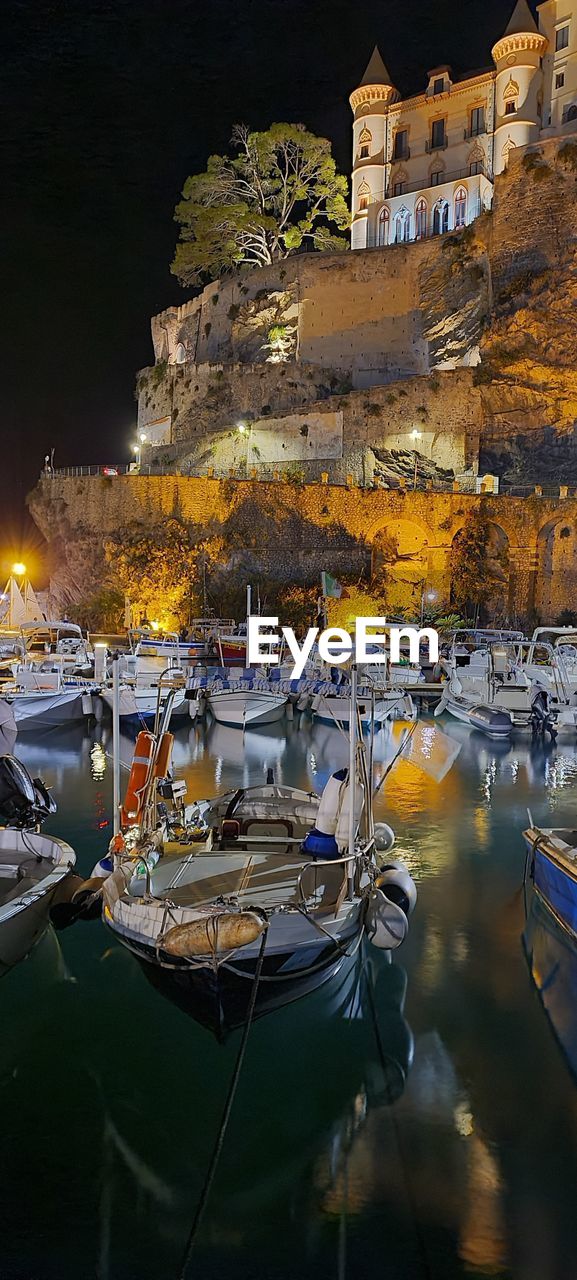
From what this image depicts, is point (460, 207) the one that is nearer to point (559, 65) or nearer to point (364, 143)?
point (559, 65)

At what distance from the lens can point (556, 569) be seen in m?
32.2

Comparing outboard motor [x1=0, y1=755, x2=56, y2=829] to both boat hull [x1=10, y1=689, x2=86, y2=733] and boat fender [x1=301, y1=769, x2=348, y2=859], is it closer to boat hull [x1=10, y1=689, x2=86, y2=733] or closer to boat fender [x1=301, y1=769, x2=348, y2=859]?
boat fender [x1=301, y1=769, x2=348, y2=859]

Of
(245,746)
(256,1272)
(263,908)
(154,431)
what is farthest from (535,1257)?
(154,431)

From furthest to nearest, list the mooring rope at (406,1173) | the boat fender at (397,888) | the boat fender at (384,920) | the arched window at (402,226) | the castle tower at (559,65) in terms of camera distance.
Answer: the arched window at (402,226) < the castle tower at (559,65) < the boat fender at (397,888) < the boat fender at (384,920) < the mooring rope at (406,1173)

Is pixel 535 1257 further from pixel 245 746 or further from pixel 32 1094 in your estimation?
pixel 245 746

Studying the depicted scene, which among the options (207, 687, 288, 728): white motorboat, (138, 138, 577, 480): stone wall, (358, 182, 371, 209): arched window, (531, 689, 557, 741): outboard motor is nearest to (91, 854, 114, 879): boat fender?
(207, 687, 288, 728): white motorboat

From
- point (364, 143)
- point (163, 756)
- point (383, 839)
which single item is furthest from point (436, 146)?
point (383, 839)

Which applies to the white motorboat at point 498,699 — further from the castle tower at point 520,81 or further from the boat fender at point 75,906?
the castle tower at point 520,81

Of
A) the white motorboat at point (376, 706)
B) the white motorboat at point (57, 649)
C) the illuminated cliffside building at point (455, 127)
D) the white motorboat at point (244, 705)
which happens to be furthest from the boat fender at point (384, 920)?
the illuminated cliffside building at point (455, 127)

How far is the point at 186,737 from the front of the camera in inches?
832

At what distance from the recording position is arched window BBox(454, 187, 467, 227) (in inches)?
1511

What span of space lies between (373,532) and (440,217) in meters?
15.8

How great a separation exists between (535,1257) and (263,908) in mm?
2396

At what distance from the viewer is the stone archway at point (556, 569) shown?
32094 millimetres
